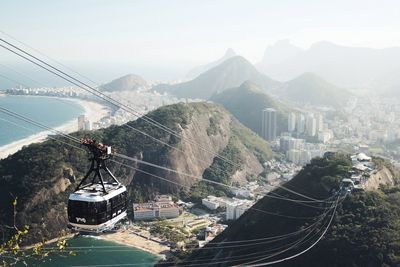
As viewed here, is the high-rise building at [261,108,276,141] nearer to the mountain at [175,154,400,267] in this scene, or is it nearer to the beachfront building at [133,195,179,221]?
the beachfront building at [133,195,179,221]

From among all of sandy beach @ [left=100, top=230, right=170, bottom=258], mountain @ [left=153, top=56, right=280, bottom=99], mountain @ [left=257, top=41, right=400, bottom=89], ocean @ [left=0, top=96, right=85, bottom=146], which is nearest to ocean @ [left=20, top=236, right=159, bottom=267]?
sandy beach @ [left=100, top=230, right=170, bottom=258]

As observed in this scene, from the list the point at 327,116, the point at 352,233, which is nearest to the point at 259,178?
the point at 352,233

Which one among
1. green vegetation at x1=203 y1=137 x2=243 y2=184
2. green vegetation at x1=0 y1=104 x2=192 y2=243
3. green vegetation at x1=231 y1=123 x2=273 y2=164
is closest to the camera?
green vegetation at x1=0 y1=104 x2=192 y2=243

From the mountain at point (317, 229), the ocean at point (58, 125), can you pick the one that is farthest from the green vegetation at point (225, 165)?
the mountain at point (317, 229)

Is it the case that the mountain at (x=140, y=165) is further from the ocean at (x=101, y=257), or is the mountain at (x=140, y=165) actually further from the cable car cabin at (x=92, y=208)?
the cable car cabin at (x=92, y=208)

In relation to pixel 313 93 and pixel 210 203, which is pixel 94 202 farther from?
pixel 313 93
